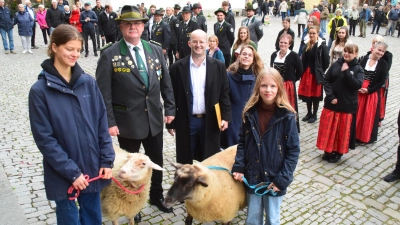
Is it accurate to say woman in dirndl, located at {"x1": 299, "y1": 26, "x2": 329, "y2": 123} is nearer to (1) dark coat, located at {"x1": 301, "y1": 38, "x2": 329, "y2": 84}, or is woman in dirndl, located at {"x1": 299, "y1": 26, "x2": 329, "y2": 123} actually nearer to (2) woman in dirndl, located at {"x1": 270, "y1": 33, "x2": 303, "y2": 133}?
(1) dark coat, located at {"x1": 301, "y1": 38, "x2": 329, "y2": 84}

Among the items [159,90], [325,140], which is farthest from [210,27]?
[159,90]

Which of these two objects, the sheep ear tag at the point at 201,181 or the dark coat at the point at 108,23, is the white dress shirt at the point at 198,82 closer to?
the sheep ear tag at the point at 201,181

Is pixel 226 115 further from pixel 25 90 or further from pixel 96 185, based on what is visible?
pixel 25 90

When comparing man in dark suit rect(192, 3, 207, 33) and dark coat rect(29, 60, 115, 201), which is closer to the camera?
dark coat rect(29, 60, 115, 201)

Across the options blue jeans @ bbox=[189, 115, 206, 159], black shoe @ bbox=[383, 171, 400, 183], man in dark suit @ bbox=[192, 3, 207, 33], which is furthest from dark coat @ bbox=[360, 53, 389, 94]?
man in dark suit @ bbox=[192, 3, 207, 33]

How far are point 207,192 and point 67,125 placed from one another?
5.24ft

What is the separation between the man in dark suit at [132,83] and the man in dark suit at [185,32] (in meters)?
7.35

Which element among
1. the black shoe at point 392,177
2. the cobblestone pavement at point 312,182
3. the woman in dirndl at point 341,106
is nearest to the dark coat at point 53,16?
the cobblestone pavement at point 312,182

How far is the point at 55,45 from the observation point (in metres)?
2.61

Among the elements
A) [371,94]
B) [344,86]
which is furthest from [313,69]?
[344,86]

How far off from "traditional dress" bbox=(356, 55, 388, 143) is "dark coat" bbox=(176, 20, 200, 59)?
5.99 meters

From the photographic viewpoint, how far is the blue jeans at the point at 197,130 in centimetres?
445

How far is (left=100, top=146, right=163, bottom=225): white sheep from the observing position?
11.8ft

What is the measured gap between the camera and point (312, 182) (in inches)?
207
